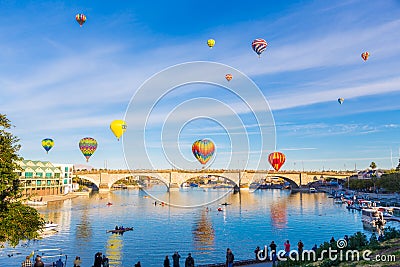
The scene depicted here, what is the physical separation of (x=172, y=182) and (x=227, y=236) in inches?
3556

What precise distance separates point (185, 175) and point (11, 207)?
118594 millimetres

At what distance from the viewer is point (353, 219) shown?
6209cm

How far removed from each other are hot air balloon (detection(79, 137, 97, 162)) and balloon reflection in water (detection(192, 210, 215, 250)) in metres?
39.9

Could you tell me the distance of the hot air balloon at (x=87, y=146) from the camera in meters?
89.3

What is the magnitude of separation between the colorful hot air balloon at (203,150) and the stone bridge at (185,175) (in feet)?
147

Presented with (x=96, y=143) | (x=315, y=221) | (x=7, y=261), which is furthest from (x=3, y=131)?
(x=96, y=143)

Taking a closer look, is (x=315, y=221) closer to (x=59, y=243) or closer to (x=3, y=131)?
(x=59, y=243)

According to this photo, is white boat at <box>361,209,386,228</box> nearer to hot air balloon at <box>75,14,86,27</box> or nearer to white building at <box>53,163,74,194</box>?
hot air balloon at <box>75,14,86,27</box>

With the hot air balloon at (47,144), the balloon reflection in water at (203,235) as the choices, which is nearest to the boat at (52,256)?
the balloon reflection in water at (203,235)

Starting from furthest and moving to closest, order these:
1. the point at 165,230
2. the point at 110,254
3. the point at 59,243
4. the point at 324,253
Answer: the point at 165,230, the point at 59,243, the point at 110,254, the point at 324,253

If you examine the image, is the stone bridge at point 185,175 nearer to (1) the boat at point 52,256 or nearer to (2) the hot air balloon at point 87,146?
(2) the hot air balloon at point 87,146

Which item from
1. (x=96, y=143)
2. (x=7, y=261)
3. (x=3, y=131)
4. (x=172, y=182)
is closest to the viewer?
(x=3, y=131)

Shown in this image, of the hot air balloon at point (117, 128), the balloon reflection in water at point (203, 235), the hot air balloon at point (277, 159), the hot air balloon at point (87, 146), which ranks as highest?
the hot air balloon at point (117, 128)

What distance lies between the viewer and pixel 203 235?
46312mm
